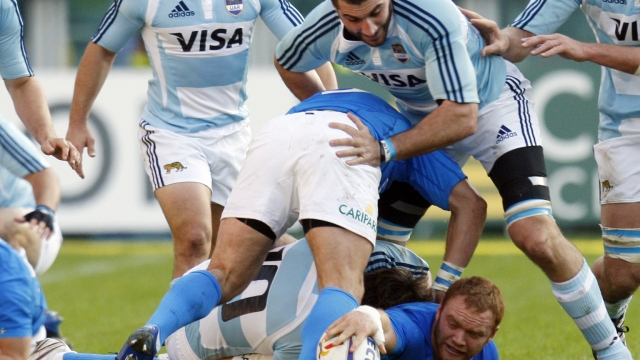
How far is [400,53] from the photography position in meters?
4.33

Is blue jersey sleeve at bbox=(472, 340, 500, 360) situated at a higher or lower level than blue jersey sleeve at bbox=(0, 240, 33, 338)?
Result: lower

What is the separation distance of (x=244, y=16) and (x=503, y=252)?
20.1ft

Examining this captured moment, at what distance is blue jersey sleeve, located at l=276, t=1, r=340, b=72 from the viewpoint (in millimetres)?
4445

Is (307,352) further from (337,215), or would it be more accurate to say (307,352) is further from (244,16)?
(244,16)

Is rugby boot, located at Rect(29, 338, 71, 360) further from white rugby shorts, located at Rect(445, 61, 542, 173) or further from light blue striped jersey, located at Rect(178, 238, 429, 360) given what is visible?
white rugby shorts, located at Rect(445, 61, 542, 173)

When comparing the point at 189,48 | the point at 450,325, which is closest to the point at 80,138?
the point at 189,48

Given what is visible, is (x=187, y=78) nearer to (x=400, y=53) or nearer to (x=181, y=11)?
(x=181, y=11)

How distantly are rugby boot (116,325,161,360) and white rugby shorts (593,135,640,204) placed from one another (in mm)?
2704

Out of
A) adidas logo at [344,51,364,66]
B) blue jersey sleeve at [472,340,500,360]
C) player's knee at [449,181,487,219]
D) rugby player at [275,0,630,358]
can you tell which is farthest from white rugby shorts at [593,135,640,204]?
adidas logo at [344,51,364,66]

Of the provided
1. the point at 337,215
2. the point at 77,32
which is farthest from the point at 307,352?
the point at 77,32

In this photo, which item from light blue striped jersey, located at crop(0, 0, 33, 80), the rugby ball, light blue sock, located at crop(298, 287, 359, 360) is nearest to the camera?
the rugby ball

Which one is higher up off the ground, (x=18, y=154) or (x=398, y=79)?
(x=398, y=79)

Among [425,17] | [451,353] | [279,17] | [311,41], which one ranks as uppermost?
[425,17]

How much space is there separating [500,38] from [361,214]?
4.49 ft
